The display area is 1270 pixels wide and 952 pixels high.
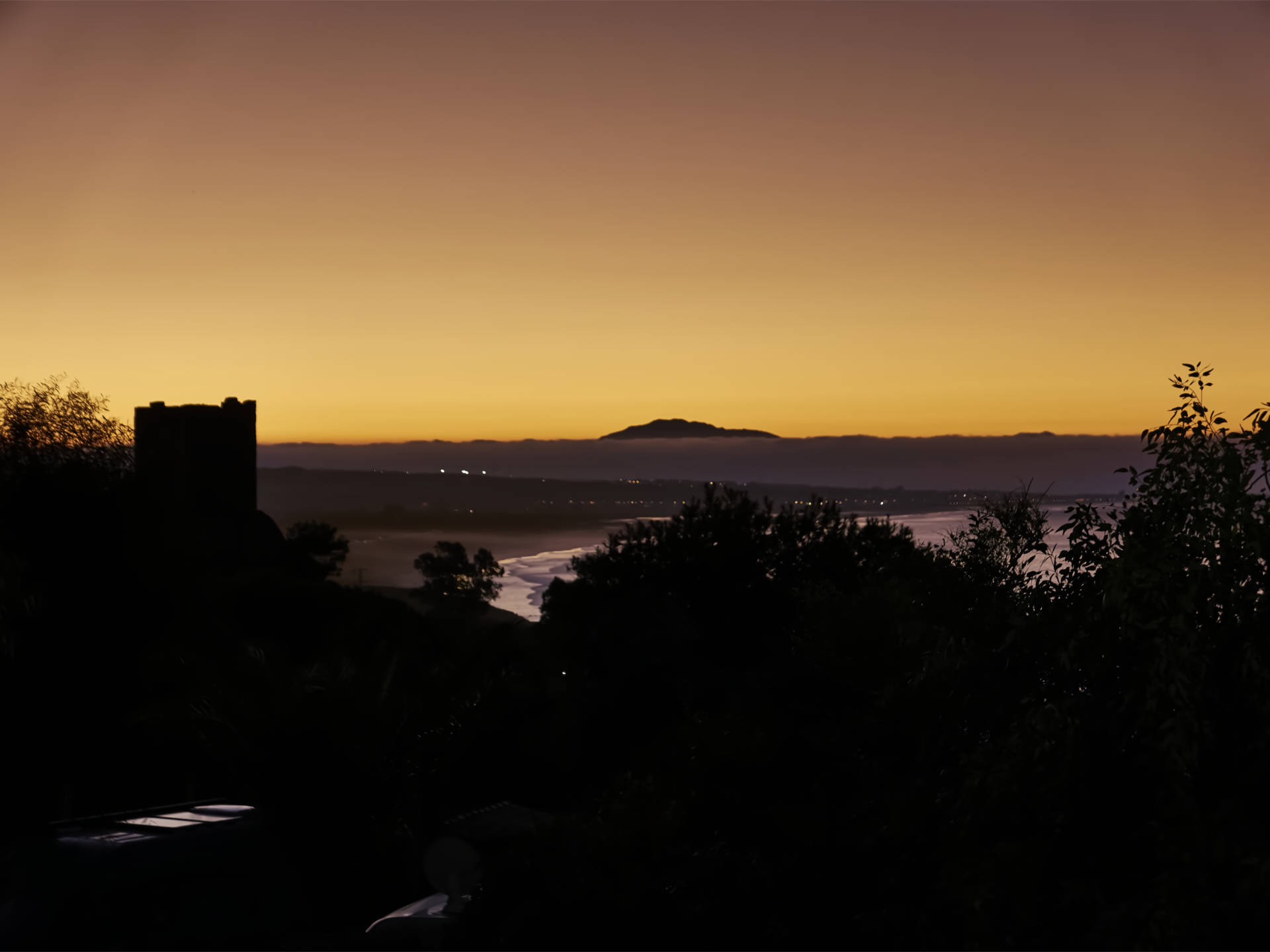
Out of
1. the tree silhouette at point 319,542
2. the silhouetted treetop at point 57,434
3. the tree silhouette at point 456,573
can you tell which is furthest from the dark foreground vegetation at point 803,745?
the tree silhouette at point 456,573

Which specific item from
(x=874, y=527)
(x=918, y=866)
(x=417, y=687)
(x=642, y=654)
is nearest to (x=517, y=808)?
(x=417, y=687)

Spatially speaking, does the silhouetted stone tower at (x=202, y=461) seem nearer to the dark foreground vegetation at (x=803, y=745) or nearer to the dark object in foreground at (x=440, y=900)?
the dark foreground vegetation at (x=803, y=745)

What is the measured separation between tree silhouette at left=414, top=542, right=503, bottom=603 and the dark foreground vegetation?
10695 centimetres

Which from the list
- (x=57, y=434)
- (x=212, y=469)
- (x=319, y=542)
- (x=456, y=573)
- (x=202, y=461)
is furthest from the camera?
(x=456, y=573)

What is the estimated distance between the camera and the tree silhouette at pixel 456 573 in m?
137

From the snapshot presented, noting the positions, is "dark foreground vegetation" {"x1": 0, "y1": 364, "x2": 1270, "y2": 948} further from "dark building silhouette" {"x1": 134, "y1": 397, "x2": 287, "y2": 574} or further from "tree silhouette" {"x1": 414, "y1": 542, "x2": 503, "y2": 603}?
"tree silhouette" {"x1": 414, "y1": 542, "x2": 503, "y2": 603}

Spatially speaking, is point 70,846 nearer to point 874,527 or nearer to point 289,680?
point 289,680

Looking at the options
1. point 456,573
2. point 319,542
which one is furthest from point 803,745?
point 456,573

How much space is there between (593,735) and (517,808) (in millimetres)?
14776

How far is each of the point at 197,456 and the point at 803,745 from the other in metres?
53.6

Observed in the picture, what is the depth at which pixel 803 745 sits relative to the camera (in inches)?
424

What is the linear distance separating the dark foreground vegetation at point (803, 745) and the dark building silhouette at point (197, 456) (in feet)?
96.0

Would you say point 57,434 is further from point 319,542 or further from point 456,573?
point 456,573

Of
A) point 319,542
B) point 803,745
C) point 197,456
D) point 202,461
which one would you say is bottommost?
point 319,542
